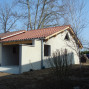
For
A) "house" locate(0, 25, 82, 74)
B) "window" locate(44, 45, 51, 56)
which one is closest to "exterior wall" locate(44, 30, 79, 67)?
"house" locate(0, 25, 82, 74)

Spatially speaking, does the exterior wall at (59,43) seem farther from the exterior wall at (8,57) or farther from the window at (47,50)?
the exterior wall at (8,57)

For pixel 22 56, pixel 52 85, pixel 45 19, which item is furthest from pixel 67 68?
pixel 45 19

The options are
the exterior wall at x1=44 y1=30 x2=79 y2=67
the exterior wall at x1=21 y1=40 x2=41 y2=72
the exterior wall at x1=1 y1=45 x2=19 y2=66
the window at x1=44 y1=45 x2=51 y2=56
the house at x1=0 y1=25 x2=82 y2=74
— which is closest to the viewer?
the exterior wall at x1=21 y1=40 x2=41 y2=72

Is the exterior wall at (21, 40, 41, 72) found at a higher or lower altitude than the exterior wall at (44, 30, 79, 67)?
lower

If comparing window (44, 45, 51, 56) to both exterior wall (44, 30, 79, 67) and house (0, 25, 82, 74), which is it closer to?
house (0, 25, 82, 74)

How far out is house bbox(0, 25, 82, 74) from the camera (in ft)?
34.8

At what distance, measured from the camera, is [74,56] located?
1759 cm

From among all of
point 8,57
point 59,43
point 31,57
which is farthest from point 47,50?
point 8,57

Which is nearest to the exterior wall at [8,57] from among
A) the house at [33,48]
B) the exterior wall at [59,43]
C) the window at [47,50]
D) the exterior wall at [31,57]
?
the house at [33,48]

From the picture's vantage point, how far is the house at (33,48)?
10617 millimetres

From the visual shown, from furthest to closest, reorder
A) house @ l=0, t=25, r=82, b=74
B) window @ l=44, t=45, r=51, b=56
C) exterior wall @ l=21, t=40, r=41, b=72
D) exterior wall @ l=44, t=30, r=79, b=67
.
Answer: window @ l=44, t=45, r=51, b=56 → exterior wall @ l=44, t=30, r=79, b=67 → house @ l=0, t=25, r=82, b=74 → exterior wall @ l=21, t=40, r=41, b=72

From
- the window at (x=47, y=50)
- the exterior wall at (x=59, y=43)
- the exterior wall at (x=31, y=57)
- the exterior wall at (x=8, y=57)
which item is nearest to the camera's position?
the exterior wall at (x=31, y=57)

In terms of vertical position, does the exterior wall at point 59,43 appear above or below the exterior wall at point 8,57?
above

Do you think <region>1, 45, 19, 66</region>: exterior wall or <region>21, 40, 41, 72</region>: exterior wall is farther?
<region>1, 45, 19, 66</region>: exterior wall
